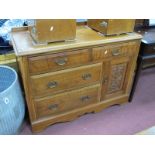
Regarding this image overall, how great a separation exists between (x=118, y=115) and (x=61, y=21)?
1.13 m

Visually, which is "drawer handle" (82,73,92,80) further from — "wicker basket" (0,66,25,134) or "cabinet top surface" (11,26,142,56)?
"wicker basket" (0,66,25,134)

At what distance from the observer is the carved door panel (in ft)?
5.23

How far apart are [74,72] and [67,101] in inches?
11.8

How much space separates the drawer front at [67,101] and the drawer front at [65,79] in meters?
0.07

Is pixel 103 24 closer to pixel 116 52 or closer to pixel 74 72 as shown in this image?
pixel 116 52

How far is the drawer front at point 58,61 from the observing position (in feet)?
4.03

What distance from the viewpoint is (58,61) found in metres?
1.29

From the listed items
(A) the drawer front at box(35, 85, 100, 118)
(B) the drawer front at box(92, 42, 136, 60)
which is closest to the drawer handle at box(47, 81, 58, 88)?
(A) the drawer front at box(35, 85, 100, 118)

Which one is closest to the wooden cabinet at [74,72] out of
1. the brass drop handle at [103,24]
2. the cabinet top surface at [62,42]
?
the cabinet top surface at [62,42]

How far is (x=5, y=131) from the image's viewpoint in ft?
4.23

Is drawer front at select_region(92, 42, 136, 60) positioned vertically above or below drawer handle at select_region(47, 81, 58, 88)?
above

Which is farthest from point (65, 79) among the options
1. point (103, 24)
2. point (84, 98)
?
point (103, 24)
